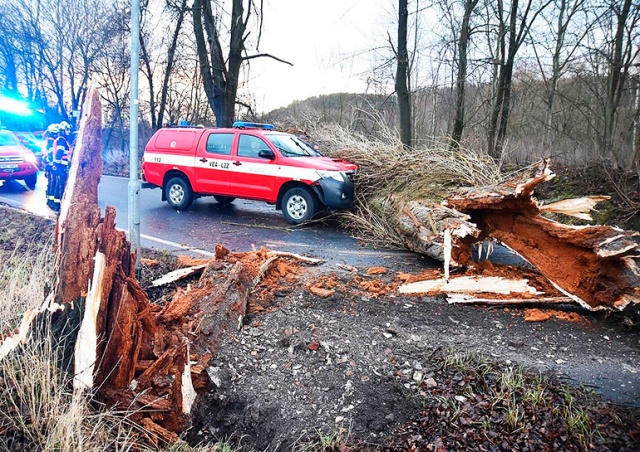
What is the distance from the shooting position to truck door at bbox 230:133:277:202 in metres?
9.20

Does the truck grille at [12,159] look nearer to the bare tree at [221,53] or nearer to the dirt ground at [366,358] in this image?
the bare tree at [221,53]

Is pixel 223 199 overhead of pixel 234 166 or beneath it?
beneath

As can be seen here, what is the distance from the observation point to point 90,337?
2771 mm

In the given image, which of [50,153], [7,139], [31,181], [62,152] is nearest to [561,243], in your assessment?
[62,152]

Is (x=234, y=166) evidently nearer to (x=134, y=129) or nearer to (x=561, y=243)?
(x=134, y=129)

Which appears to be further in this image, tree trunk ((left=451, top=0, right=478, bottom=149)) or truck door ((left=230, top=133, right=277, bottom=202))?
tree trunk ((left=451, top=0, right=478, bottom=149))

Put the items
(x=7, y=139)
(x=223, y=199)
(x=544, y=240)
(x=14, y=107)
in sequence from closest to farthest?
(x=544, y=240) < (x=223, y=199) < (x=7, y=139) < (x=14, y=107)

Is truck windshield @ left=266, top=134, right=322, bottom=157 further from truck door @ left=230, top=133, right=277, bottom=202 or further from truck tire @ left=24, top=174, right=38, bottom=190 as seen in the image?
truck tire @ left=24, top=174, right=38, bottom=190

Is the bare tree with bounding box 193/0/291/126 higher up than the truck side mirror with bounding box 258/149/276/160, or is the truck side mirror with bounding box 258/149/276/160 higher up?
the bare tree with bounding box 193/0/291/126

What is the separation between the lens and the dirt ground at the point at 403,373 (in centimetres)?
283

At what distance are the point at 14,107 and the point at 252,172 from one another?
15.0 m

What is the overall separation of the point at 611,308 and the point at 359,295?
101 inches

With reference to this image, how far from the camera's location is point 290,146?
9438 millimetres

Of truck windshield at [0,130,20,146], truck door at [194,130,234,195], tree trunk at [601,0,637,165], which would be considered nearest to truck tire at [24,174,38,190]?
truck windshield at [0,130,20,146]
